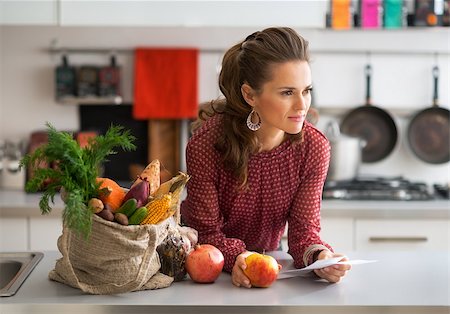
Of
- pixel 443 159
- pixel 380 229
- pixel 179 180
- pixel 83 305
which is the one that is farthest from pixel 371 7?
pixel 83 305

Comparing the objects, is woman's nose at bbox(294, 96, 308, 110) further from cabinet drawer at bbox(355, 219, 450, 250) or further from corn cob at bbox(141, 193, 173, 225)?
cabinet drawer at bbox(355, 219, 450, 250)

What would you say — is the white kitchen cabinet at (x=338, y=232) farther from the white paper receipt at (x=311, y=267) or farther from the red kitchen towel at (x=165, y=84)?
the white paper receipt at (x=311, y=267)

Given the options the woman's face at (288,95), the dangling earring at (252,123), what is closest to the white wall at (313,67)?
the dangling earring at (252,123)

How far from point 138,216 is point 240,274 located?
0.98 feet

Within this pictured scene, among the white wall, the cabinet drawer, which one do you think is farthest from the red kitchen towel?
the cabinet drawer

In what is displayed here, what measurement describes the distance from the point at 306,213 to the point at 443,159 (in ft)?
6.24

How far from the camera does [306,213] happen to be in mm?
2084

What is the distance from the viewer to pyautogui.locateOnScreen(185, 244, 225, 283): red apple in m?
1.84

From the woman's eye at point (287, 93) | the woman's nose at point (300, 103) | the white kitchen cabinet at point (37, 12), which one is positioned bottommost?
the woman's nose at point (300, 103)

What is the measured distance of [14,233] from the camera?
3277 millimetres

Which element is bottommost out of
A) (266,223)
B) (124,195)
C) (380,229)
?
Answer: (380,229)

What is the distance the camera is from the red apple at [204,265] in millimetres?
1838

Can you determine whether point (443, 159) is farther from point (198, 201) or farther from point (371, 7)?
point (198, 201)

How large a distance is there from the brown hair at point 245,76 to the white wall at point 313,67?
65.8 inches
